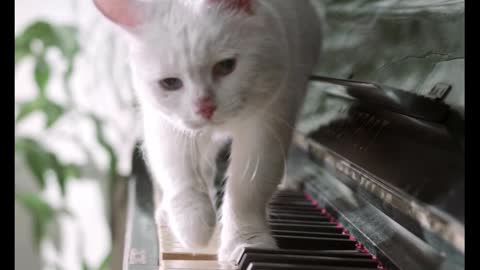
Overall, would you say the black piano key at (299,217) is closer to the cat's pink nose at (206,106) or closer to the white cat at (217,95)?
→ the white cat at (217,95)

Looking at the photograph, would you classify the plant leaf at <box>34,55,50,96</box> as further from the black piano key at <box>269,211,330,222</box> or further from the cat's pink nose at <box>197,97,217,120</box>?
the cat's pink nose at <box>197,97,217,120</box>

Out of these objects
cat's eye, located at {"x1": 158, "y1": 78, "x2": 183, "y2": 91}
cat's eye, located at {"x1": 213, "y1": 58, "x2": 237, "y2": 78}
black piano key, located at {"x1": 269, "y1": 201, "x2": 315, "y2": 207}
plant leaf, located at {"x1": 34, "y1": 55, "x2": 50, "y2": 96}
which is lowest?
black piano key, located at {"x1": 269, "y1": 201, "x2": 315, "y2": 207}

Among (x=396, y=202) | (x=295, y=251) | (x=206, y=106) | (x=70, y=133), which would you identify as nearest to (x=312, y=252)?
(x=295, y=251)

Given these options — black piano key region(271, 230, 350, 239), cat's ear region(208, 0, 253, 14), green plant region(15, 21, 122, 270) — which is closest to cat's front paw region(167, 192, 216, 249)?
black piano key region(271, 230, 350, 239)

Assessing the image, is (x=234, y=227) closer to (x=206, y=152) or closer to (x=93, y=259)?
(x=206, y=152)

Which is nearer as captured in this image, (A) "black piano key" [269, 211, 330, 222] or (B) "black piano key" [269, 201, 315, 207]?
(A) "black piano key" [269, 211, 330, 222]

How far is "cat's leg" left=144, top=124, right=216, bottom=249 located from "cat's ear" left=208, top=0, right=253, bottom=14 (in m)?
0.24

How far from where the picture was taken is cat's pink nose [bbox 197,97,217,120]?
0.89 m

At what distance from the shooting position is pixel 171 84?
926mm

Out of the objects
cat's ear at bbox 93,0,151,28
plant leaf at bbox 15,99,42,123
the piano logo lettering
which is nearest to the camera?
the piano logo lettering

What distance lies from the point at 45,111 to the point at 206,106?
3.79ft

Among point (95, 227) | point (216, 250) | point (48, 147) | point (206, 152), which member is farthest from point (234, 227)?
point (95, 227)

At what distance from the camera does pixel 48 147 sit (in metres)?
2.02
